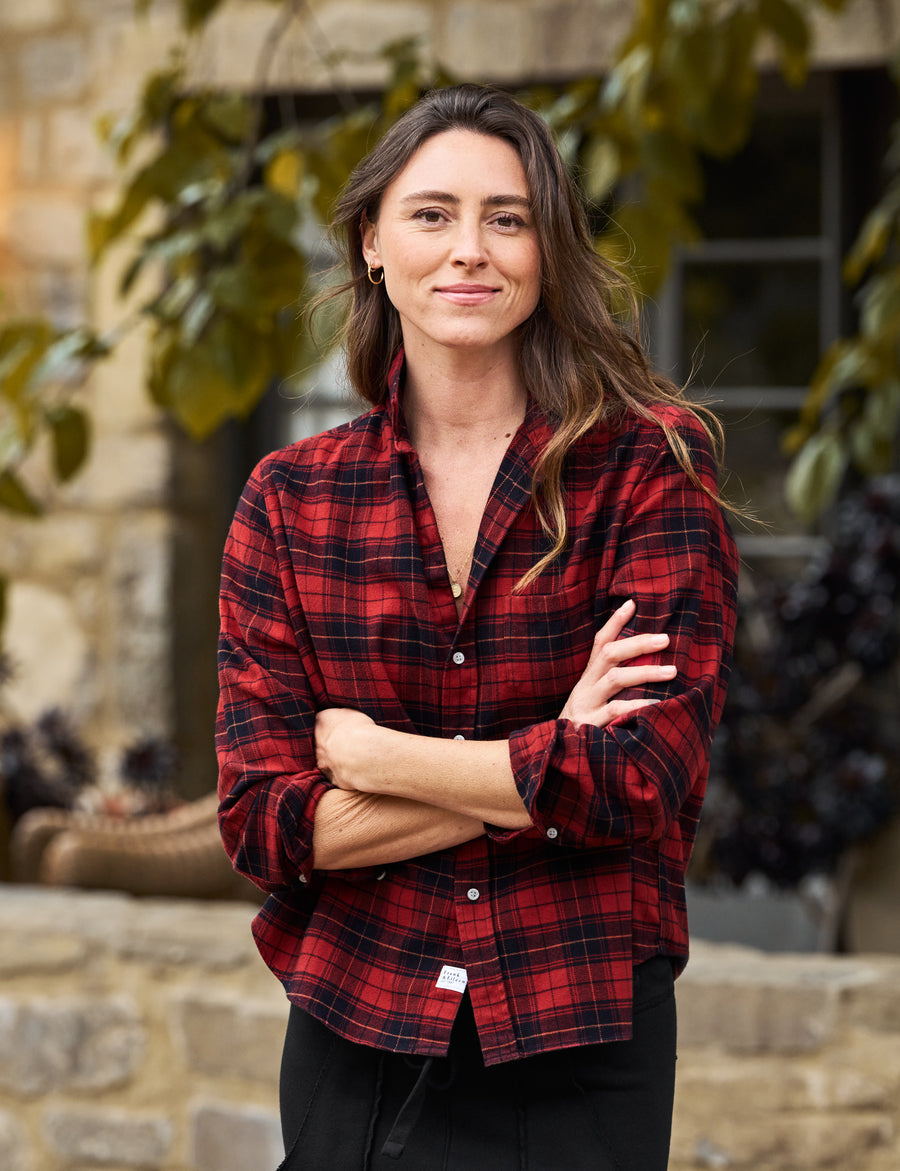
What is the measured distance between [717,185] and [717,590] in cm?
257

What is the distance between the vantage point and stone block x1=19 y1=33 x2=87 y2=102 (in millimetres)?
3664

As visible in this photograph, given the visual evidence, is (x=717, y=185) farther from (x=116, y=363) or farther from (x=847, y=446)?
(x=116, y=363)

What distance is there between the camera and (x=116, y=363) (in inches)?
145

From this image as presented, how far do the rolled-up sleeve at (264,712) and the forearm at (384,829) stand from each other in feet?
0.06

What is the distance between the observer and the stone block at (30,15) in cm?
367

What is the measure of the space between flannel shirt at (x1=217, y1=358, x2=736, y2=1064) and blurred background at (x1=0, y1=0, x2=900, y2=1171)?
0.21 m

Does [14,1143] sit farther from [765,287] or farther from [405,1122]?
[765,287]

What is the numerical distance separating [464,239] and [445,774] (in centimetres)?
46

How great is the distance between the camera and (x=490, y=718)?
127cm

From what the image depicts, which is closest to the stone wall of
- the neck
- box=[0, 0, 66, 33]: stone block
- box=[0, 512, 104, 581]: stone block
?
the neck

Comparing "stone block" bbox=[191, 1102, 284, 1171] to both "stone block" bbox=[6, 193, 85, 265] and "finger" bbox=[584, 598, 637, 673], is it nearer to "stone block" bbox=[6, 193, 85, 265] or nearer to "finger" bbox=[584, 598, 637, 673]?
"finger" bbox=[584, 598, 637, 673]


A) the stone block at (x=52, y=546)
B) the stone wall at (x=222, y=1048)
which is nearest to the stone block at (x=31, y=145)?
the stone block at (x=52, y=546)

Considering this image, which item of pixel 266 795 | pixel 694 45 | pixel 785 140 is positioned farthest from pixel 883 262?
pixel 266 795

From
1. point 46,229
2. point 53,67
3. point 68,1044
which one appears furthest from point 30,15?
point 68,1044
